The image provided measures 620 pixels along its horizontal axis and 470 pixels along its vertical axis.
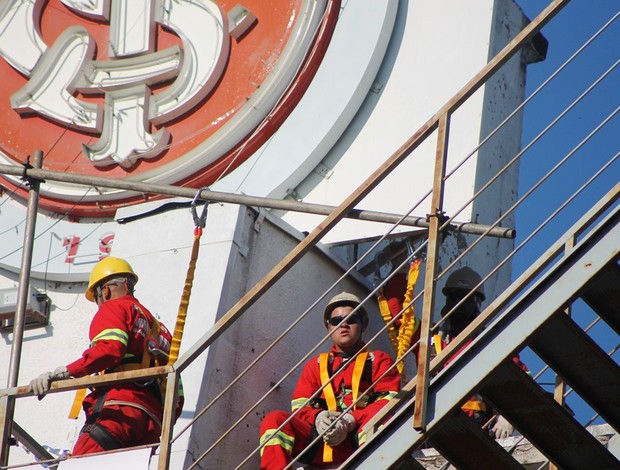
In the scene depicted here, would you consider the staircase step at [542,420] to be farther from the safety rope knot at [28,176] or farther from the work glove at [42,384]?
the safety rope knot at [28,176]

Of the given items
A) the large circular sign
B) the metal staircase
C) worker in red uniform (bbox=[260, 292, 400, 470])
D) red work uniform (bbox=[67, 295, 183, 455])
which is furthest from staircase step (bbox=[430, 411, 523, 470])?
the large circular sign

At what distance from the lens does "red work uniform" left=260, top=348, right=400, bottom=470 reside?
7.92 meters

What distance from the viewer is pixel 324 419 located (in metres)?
7.95

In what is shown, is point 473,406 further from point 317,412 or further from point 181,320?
point 181,320

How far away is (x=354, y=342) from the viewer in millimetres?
8641

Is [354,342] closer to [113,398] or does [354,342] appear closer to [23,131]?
[113,398]

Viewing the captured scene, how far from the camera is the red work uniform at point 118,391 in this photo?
7.89m

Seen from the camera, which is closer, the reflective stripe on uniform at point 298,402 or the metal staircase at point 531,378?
the metal staircase at point 531,378

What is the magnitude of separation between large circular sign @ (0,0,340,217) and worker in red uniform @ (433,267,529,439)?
232 cm

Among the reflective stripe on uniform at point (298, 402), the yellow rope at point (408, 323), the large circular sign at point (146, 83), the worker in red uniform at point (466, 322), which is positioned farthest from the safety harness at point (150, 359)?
the large circular sign at point (146, 83)

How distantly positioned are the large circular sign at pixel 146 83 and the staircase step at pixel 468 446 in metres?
4.96

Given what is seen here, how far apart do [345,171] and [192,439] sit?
2.85 meters

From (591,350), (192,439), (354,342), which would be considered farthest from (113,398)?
(591,350)

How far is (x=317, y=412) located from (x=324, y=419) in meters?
0.23
